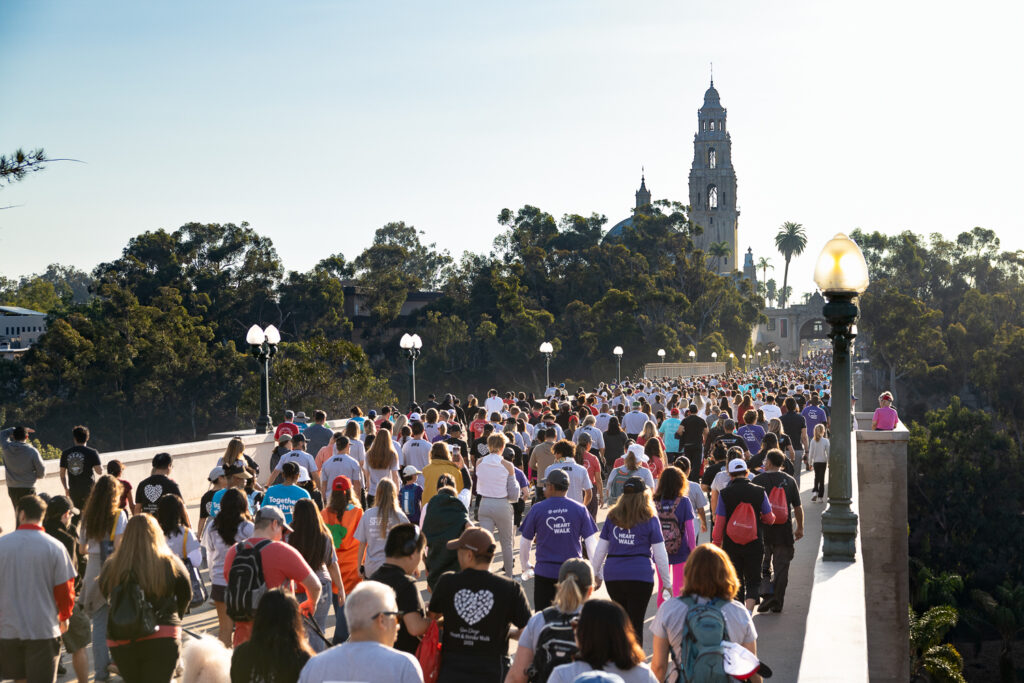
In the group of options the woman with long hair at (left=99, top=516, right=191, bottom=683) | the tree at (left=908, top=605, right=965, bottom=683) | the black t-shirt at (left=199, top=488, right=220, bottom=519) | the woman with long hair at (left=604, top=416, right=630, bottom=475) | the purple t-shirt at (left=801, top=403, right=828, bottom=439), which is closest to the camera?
the woman with long hair at (left=99, top=516, right=191, bottom=683)

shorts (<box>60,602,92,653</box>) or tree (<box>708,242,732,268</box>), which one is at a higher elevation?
tree (<box>708,242,732,268</box>)

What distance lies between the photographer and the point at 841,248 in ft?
31.7

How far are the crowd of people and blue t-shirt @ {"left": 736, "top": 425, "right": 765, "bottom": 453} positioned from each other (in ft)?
5.06

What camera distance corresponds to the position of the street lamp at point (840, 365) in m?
9.60

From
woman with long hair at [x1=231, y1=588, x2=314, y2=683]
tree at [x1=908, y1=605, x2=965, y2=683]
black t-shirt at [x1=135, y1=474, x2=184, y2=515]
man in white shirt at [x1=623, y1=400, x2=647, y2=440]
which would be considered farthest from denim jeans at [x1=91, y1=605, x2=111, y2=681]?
tree at [x1=908, y1=605, x2=965, y2=683]

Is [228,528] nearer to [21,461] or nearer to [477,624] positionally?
[477,624]

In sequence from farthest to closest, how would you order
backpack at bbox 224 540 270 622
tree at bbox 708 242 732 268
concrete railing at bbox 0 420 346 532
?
tree at bbox 708 242 732 268, concrete railing at bbox 0 420 346 532, backpack at bbox 224 540 270 622

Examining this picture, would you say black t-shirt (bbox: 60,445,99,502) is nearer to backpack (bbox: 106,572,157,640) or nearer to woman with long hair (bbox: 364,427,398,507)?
woman with long hair (bbox: 364,427,398,507)

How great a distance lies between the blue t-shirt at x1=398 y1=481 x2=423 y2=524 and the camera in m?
10.4

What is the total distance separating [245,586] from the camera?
617cm

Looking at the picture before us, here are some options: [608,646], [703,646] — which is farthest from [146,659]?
[703,646]

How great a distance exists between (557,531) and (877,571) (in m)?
7.74

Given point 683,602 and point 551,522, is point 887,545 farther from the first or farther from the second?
point 683,602

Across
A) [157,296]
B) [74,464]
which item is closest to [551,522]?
[74,464]
